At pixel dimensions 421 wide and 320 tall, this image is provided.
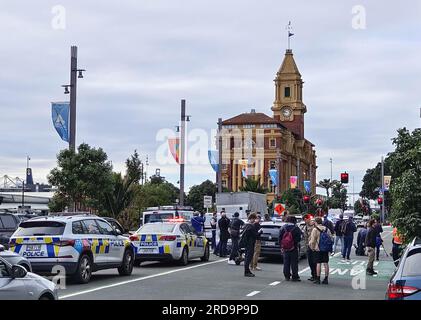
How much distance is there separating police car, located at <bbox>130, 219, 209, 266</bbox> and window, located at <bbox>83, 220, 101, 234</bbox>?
4.24m

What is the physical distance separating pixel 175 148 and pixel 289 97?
89215 millimetres

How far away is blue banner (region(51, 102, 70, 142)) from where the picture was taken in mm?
27297

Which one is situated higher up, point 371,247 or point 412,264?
point 412,264

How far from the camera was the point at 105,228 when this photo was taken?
1842 cm

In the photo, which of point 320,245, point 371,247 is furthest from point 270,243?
point 320,245

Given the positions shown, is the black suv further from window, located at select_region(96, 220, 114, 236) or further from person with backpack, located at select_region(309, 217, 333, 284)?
person with backpack, located at select_region(309, 217, 333, 284)

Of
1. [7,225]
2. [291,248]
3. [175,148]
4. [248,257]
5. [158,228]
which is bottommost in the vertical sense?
[248,257]

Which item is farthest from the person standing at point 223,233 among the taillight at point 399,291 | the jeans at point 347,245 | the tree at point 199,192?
the tree at point 199,192

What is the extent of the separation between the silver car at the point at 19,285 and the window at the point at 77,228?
6903 millimetres

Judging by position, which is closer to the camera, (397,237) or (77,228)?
(77,228)

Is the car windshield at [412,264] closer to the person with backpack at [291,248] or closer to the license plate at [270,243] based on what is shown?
the person with backpack at [291,248]

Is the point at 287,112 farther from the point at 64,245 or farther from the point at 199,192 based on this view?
the point at 64,245

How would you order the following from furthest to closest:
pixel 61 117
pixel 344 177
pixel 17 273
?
pixel 344 177 < pixel 61 117 < pixel 17 273
